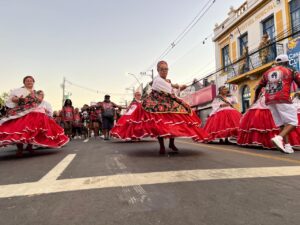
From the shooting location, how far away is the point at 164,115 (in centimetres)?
576

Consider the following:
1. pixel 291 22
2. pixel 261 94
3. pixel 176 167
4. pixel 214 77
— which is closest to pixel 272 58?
pixel 291 22

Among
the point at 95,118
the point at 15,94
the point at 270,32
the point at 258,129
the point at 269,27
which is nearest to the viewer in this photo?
the point at 15,94

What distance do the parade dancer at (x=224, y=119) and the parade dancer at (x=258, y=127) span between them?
0.81 m

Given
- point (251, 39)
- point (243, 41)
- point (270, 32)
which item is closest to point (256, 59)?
point (251, 39)

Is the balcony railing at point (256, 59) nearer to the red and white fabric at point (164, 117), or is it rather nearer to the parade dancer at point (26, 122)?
the red and white fabric at point (164, 117)

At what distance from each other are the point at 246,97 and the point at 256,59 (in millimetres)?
3110

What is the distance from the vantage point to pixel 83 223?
77.8 inches

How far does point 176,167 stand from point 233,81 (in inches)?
808

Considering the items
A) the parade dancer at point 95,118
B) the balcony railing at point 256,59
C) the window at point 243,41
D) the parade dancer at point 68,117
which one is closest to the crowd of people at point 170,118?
the parade dancer at point 68,117

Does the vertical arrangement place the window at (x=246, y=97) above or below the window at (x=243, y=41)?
below

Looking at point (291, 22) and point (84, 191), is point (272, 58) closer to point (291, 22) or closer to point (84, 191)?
point (291, 22)

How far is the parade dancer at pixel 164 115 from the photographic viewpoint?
5.64 metres

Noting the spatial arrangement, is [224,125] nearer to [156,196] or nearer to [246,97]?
[156,196]

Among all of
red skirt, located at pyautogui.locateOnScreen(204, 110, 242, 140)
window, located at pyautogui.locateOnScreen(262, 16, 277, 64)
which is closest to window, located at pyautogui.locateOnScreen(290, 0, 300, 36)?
window, located at pyautogui.locateOnScreen(262, 16, 277, 64)
